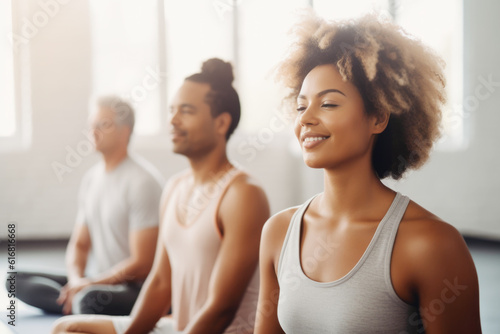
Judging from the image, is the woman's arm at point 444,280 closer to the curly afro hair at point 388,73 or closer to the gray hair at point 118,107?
the curly afro hair at point 388,73

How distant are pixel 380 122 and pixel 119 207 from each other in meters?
1.75

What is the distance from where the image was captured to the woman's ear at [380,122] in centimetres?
118

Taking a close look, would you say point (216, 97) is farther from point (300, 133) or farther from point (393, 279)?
point (393, 279)

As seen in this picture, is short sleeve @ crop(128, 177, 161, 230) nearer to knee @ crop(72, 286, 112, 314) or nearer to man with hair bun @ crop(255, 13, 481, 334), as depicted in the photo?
knee @ crop(72, 286, 112, 314)

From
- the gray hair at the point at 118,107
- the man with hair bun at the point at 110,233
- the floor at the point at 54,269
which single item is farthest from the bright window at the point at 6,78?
the gray hair at the point at 118,107

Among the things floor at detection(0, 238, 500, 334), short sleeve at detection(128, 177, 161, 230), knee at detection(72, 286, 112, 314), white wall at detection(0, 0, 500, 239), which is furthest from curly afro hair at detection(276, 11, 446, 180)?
white wall at detection(0, 0, 500, 239)

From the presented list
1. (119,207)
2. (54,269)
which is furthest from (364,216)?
(54,269)

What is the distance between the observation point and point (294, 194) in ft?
23.2

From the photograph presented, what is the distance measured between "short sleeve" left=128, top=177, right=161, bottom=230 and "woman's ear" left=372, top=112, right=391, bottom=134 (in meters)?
1.58

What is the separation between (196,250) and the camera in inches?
68.7

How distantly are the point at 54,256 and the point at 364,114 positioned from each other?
15.9 ft

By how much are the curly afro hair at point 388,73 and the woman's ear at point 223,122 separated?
2.24 feet

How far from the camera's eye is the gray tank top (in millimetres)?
1070

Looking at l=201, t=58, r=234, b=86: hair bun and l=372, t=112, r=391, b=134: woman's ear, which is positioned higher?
l=201, t=58, r=234, b=86: hair bun
